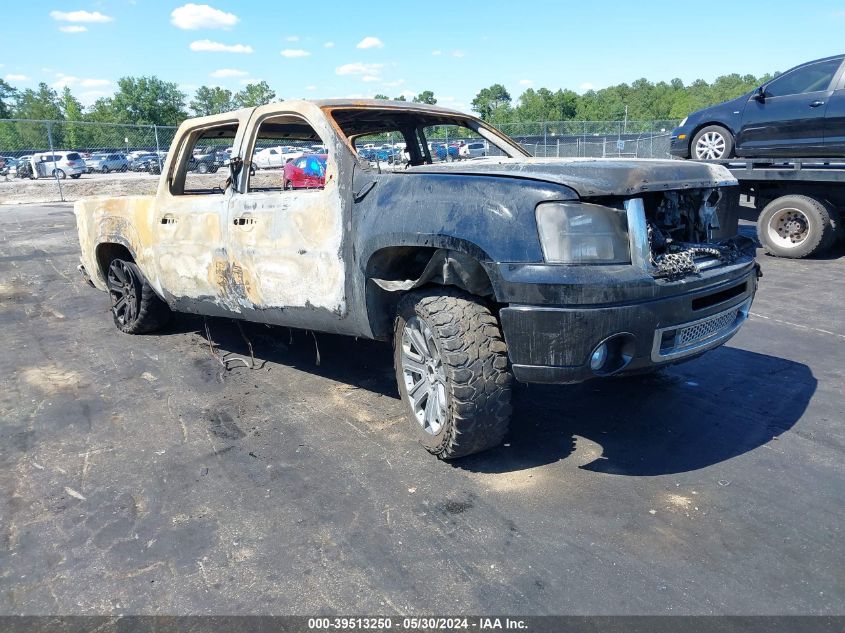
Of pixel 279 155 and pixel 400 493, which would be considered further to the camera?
pixel 279 155

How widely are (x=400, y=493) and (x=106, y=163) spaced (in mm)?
29069

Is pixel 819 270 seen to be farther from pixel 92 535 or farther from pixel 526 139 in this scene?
pixel 526 139

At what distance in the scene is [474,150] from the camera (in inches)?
211

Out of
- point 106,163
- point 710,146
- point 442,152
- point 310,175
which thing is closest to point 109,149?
point 106,163

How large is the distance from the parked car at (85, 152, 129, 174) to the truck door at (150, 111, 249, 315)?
25089mm

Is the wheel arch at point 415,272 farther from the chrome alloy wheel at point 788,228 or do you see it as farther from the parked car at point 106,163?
the parked car at point 106,163

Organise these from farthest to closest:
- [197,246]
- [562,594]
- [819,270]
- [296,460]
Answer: [819,270] < [197,246] < [296,460] < [562,594]

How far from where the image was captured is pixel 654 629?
2127mm

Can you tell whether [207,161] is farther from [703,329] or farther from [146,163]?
[146,163]

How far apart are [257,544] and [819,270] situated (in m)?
7.70

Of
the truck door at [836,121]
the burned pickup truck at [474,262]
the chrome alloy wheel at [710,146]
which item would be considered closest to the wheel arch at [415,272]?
the burned pickup truck at [474,262]

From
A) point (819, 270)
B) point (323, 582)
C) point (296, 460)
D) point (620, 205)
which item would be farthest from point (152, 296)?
point (819, 270)

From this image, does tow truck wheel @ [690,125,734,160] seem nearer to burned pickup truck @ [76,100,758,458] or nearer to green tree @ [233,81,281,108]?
burned pickup truck @ [76,100,758,458]

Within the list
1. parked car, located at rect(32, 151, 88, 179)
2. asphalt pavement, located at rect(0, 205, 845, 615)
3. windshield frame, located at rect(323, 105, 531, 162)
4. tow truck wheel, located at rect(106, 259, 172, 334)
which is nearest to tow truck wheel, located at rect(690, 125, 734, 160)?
asphalt pavement, located at rect(0, 205, 845, 615)
